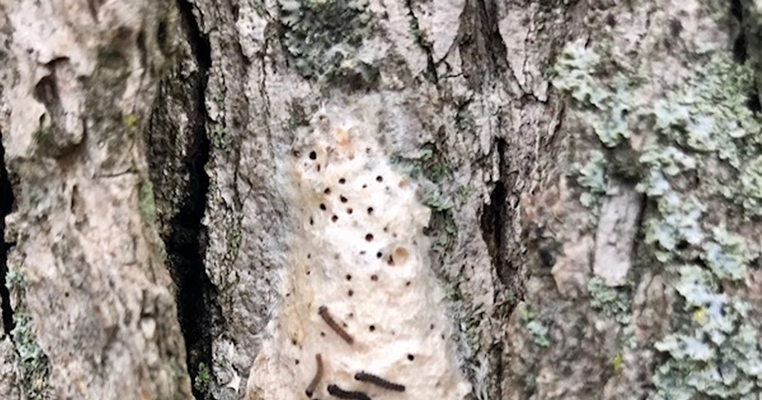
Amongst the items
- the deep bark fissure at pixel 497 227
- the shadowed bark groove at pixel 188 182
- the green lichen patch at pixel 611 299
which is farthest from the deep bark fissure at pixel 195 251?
the green lichen patch at pixel 611 299

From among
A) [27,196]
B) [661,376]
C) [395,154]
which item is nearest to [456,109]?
[395,154]

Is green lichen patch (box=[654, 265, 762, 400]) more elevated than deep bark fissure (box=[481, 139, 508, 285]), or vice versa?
deep bark fissure (box=[481, 139, 508, 285])

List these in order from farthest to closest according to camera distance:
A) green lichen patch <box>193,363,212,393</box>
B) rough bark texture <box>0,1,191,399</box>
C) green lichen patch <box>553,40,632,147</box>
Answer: green lichen patch <box>193,363,212,393</box>
green lichen patch <box>553,40,632,147</box>
rough bark texture <box>0,1,191,399</box>

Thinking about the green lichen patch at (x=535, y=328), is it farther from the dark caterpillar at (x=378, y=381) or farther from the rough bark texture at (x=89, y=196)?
the rough bark texture at (x=89, y=196)

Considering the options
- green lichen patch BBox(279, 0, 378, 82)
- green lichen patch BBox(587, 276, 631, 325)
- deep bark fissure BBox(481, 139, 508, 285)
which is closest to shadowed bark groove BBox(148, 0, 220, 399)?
green lichen patch BBox(279, 0, 378, 82)

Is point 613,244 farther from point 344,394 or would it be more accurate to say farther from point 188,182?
point 188,182

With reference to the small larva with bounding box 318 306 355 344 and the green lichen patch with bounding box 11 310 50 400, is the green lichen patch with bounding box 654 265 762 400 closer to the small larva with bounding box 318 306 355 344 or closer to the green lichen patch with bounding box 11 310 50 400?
the small larva with bounding box 318 306 355 344

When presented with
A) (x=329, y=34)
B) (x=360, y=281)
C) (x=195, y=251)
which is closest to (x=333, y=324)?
(x=360, y=281)

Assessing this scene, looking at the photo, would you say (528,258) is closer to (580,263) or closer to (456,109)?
(580,263)
